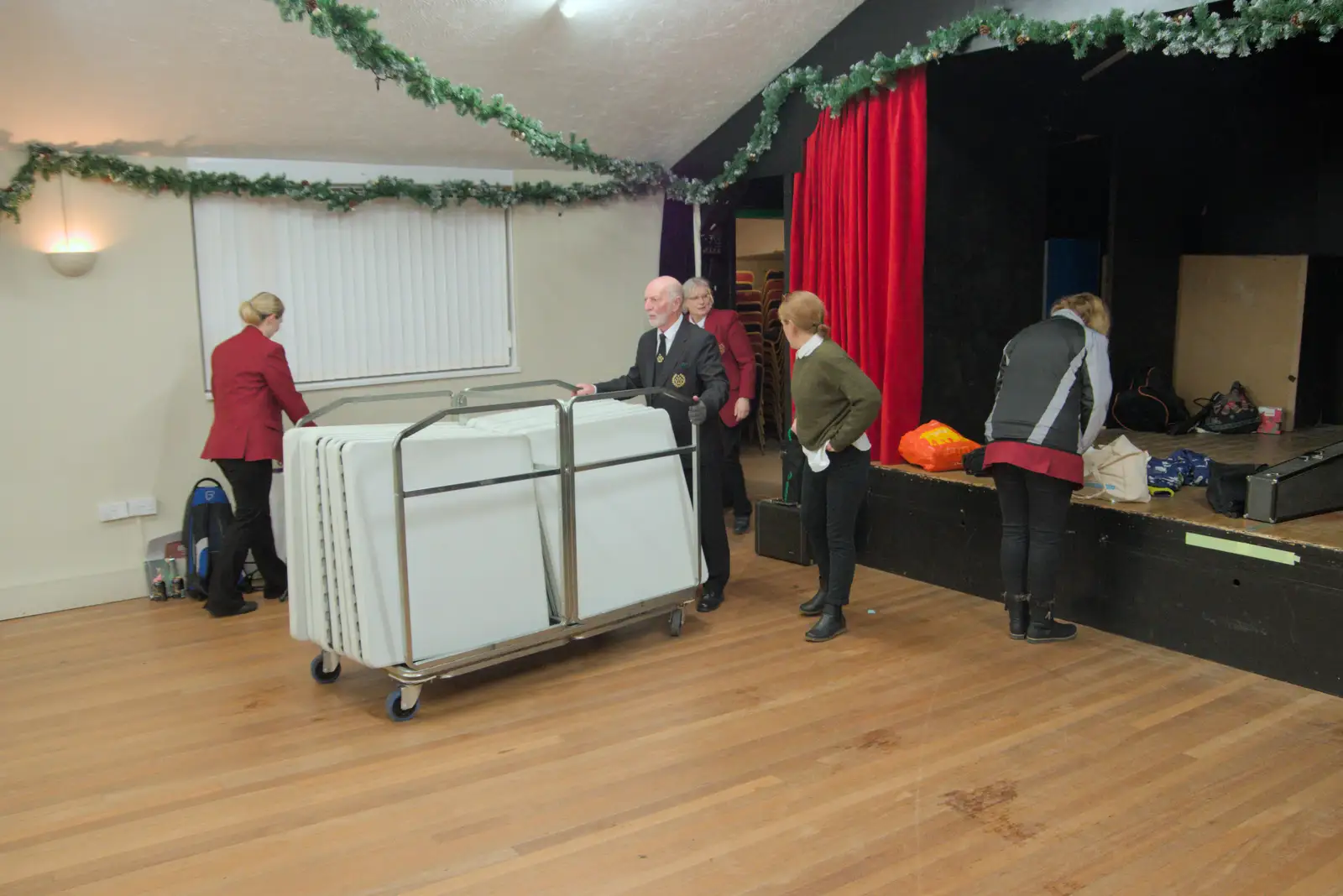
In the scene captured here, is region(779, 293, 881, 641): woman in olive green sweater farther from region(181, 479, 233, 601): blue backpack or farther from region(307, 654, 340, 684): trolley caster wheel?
region(181, 479, 233, 601): blue backpack

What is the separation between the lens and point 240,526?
5293 millimetres

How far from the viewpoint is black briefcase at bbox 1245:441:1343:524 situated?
4219mm

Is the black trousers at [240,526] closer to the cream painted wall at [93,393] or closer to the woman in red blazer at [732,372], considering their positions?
the cream painted wall at [93,393]

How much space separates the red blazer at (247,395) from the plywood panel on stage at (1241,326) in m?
6.46

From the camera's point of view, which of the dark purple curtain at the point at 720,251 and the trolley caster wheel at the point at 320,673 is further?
the dark purple curtain at the point at 720,251

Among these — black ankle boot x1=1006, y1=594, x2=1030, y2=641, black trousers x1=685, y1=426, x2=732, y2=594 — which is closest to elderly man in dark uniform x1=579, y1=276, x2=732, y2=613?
black trousers x1=685, y1=426, x2=732, y2=594

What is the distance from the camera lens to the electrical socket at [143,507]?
18.3 feet

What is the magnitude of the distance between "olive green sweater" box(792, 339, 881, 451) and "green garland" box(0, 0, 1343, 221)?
1635mm

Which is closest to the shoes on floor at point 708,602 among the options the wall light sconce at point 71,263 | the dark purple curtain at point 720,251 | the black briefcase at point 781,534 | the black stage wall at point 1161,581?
the black briefcase at point 781,534

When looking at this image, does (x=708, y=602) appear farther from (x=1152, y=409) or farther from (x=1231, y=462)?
(x=1152, y=409)

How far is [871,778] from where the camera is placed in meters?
3.41

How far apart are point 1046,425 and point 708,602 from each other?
5.78ft

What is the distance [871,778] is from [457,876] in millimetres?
1306

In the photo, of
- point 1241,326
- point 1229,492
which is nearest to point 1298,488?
point 1229,492
